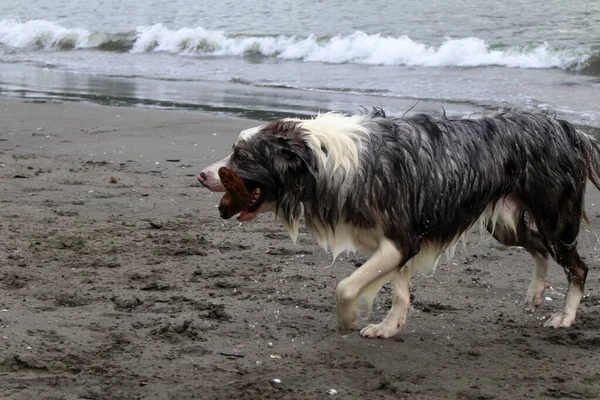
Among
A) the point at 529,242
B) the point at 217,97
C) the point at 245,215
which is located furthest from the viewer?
the point at 217,97

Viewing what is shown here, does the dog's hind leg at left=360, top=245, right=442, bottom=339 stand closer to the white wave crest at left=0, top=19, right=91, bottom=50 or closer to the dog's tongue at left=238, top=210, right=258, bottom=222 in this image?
the dog's tongue at left=238, top=210, right=258, bottom=222

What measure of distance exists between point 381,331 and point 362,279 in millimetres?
538

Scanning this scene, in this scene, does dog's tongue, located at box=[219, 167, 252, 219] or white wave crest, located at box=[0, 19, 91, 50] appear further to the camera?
white wave crest, located at box=[0, 19, 91, 50]

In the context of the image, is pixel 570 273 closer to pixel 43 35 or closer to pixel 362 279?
pixel 362 279

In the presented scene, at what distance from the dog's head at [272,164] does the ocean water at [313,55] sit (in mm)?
7528

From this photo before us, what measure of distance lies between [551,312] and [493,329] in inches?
23.7

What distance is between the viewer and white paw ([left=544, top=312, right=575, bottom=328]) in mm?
5309

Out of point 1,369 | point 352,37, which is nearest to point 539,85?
point 352,37

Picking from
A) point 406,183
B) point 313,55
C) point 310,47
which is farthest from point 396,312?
point 310,47

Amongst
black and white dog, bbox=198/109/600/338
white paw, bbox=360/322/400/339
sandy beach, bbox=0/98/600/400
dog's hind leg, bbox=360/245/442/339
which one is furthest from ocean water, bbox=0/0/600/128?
white paw, bbox=360/322/400/339

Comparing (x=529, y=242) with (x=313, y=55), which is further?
(x=313, y=55)

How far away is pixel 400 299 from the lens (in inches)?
204

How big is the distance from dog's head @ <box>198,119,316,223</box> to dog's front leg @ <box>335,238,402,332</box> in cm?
51

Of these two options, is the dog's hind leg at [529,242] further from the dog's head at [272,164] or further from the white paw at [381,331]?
the dog's head at [272,164]
